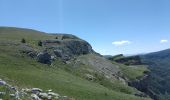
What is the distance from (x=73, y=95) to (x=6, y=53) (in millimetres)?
28137

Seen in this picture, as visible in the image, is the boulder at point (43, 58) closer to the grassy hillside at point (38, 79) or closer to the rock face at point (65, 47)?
the grassy hillside at point (38, 79)

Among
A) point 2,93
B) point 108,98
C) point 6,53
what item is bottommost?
point 108,98

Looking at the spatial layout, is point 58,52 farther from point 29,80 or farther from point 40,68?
point 29,80

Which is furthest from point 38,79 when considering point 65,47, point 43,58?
point 65,47

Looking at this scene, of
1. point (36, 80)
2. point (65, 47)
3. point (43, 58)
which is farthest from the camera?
point (65, 47)

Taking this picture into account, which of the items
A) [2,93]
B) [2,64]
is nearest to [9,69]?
[2,64]

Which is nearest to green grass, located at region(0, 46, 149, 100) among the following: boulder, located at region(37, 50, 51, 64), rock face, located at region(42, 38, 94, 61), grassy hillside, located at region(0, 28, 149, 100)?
grassy hillside, located at region(0, 28, 149, 100)

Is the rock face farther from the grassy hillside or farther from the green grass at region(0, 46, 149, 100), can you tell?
the green grass at region(0, 46, 149, 100)

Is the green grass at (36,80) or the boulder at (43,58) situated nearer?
the green grass at (36,80)

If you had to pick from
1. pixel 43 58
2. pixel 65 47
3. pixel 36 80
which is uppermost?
pixel 65 47

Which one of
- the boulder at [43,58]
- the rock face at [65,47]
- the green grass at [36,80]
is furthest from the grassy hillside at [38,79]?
the rock face at [65,47]

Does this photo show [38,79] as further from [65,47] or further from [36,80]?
[65,47]

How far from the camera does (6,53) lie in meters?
70.6

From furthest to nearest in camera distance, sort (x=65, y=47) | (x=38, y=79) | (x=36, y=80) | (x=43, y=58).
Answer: (x=65, y=47), (x=43, y=58), (x=38, y=79), (x=36, y=80)
